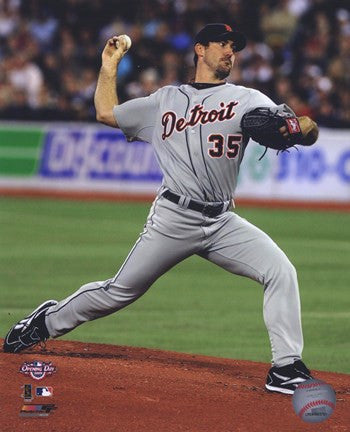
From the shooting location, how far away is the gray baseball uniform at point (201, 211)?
22.2ft

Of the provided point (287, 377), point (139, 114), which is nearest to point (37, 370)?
point (287, 377)

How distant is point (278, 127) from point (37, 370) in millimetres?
1928

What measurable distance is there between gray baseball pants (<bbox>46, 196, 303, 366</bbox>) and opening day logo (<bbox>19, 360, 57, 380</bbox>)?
653mm

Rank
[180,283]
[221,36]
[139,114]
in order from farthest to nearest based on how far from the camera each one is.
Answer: [180,283] < [139,114] < [221,36]

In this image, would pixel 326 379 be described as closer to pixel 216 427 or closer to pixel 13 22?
pixel 216 427

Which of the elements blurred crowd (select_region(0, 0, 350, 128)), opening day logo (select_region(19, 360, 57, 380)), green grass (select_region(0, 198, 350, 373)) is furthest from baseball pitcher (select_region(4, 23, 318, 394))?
blurred crowd (select_region(0, 0, 350, 128))

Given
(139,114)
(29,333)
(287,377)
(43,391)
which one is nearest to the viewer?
(43,391)

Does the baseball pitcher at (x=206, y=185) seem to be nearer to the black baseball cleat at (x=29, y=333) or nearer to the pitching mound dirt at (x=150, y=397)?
the black baseball cleat at (x=29, y=333)

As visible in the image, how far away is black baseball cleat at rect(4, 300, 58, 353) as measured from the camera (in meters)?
7.27

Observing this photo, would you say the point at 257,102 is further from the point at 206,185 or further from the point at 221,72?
the point at 206,185

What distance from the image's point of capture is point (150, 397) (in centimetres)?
621

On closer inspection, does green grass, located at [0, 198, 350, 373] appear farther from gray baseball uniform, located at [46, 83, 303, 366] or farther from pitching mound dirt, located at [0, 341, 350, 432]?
gray baseball uniform, located at [46, 83, 303, 366]

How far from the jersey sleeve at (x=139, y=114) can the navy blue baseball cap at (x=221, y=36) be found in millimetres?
456

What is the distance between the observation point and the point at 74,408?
593 cm
